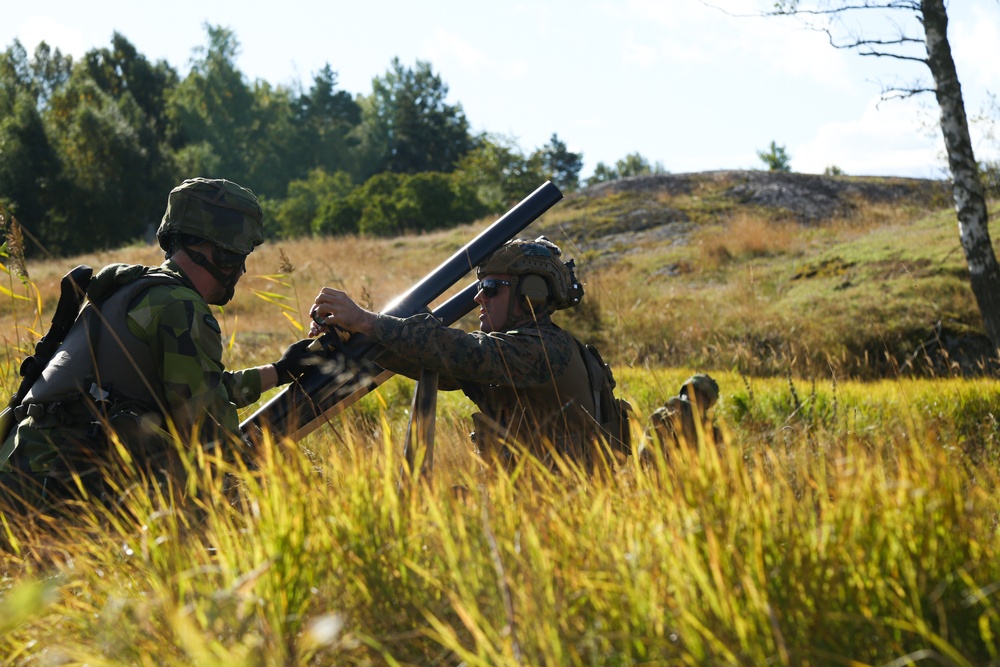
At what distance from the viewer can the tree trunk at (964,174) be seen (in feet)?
34.1

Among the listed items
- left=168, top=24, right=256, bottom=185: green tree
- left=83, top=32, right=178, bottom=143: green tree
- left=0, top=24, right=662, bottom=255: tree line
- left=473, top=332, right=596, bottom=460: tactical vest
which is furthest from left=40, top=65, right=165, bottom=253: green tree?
left=473, top=332, right=596, bottom=460: tactical vest

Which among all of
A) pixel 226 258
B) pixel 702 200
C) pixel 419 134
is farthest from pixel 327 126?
pixel 226 258

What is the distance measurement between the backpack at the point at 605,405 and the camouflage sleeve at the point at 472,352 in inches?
9.4

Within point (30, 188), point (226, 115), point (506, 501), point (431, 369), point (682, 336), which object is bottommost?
point (682, 336)

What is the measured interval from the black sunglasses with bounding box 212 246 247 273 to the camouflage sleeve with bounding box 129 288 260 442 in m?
0.41

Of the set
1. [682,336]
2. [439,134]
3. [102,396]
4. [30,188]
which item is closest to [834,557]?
[102,396]

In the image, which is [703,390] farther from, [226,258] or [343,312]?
[226,258]

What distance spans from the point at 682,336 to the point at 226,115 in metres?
68.7

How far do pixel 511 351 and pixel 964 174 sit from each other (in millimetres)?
8390

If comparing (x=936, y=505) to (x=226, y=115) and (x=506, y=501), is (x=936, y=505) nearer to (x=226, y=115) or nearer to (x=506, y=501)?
(x=506, y=501)

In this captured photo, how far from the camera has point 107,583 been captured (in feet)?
9.32

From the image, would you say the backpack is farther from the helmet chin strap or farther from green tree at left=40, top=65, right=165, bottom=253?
green tree at left=40, top=65, right=165, bottom=253

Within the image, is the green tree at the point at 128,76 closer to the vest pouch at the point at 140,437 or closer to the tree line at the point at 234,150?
the tree line at the point at 234,150

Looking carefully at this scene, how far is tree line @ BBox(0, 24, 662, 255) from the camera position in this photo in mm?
44562
